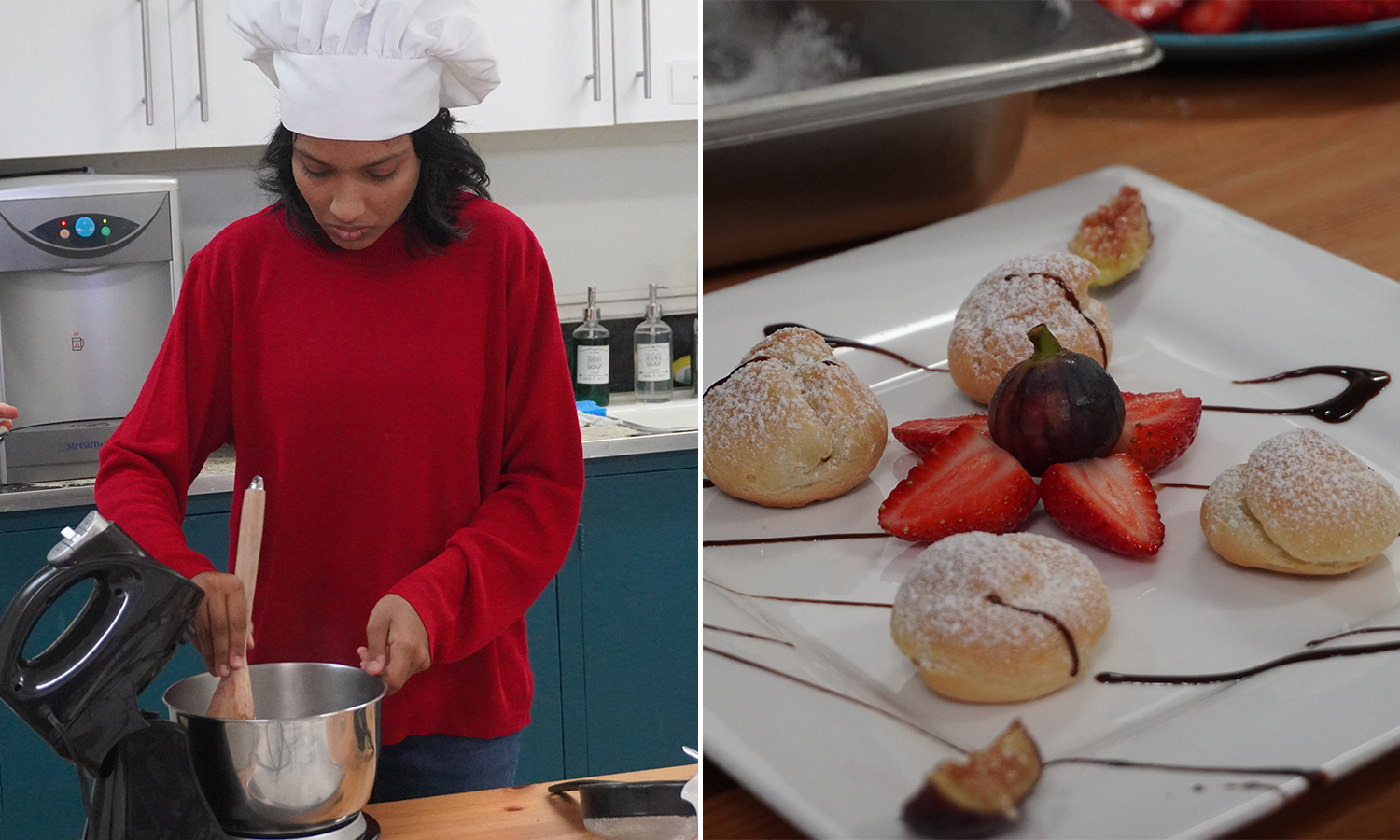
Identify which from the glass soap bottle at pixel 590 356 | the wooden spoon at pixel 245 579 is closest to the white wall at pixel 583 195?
the glass soap bottle at pixel 590 356

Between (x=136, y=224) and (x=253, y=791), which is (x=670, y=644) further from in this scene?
(x=136, y=224)

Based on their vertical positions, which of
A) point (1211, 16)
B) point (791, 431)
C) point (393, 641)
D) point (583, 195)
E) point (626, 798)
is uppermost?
point (1211, 16)

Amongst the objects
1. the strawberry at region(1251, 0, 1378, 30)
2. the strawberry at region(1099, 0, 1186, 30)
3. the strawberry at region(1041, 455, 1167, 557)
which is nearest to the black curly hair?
the strawberry at region(1041, 455, 1167, 557)

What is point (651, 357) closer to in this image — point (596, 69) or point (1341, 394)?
point (596, 69)

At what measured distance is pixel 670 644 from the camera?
668 mm

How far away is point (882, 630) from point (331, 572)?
10.5 inches

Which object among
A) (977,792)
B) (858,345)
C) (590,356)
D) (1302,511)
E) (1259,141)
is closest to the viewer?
(977,792)

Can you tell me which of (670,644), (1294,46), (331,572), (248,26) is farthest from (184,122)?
(1294,46)

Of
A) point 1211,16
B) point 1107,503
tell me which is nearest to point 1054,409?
point 1107,503

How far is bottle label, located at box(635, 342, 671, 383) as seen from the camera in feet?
2.04

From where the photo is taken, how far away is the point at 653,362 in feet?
2.10

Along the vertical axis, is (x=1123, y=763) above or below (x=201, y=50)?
below

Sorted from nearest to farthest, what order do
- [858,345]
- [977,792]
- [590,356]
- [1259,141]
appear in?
[977,792] → [590,356] → [858,345] → [1259,141]

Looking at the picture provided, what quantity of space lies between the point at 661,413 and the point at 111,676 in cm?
28
